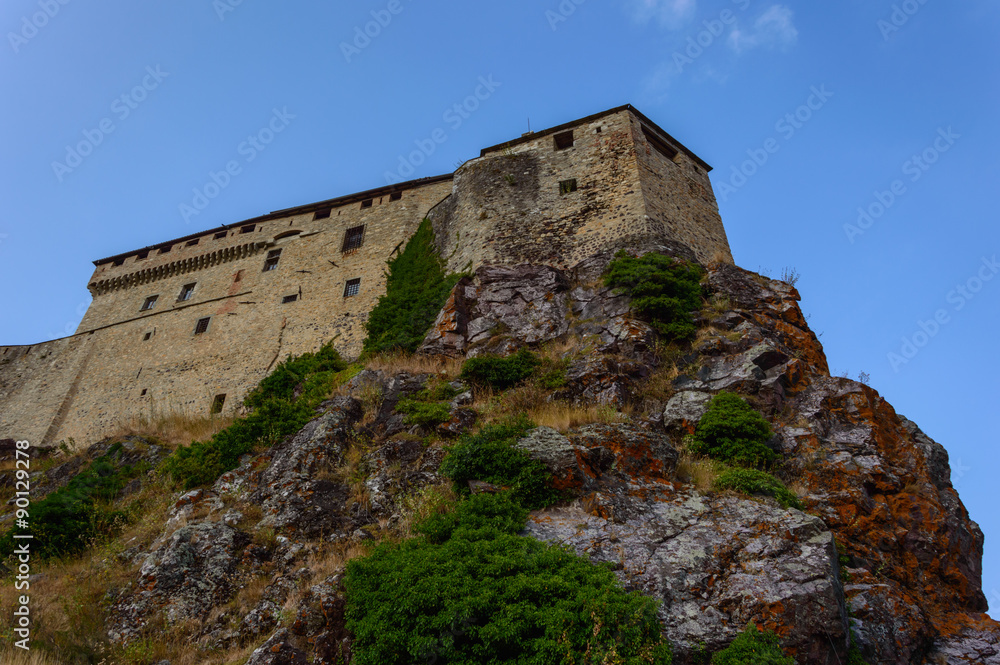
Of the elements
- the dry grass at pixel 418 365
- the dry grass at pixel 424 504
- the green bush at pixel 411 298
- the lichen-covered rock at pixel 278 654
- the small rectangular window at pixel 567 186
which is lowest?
the lichen-covered rock at pixel 278 654

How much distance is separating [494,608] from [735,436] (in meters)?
5.93

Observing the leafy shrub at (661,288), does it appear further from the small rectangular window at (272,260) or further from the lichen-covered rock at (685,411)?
the small rectangular window at (272,260)

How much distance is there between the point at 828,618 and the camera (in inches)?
291

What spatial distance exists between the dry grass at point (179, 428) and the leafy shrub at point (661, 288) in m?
11.5

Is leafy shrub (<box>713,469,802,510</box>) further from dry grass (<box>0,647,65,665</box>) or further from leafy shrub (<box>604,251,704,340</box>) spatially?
dry grass (<box>0,647,65,665</box>)

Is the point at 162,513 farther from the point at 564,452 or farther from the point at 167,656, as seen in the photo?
the point at 564,452

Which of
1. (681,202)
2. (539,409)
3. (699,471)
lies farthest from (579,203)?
(699,471)

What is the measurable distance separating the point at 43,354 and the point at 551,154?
22.9m

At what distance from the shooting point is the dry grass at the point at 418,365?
14805mm

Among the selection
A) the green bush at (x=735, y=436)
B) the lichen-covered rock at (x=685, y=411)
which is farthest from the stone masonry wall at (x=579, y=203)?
the green bush at (x=735, y=436)

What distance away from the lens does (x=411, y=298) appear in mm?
19250

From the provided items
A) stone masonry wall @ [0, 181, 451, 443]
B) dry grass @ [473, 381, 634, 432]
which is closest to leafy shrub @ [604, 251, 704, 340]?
dry grass @ [473, 381, 634, 432]

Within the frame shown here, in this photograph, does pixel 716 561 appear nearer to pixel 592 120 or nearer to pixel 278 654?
pixel 278 654

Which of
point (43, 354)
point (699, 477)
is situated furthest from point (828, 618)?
point (43, 354)
